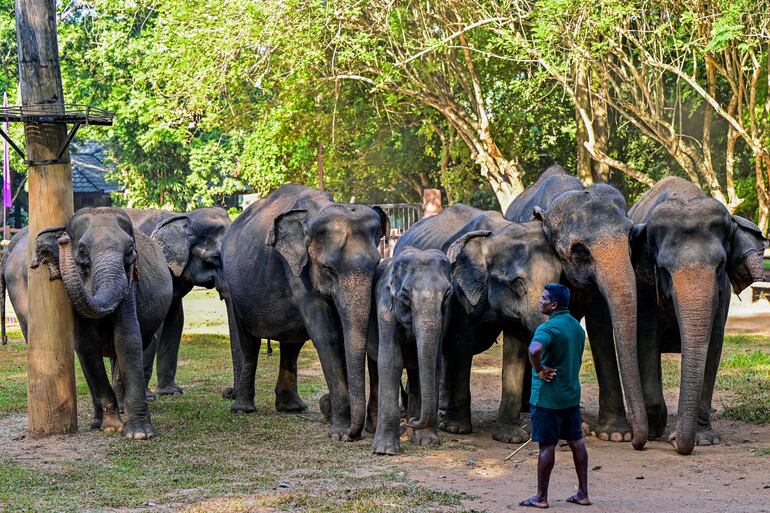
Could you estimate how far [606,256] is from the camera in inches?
363

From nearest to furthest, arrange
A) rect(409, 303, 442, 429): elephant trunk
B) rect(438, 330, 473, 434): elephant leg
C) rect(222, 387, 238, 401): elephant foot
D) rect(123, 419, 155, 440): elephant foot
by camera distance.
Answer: rect(409, 303, 442, 429): elephant trunk < rect(123, 419, 155, 440): elephant foot < rect(438, 330, 473, 434): elephant leg < rect(222, 387, 238, 401): elephant foot

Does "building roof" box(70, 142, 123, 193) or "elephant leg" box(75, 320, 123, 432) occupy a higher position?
"building roof" box(70, 142, 123, 193)

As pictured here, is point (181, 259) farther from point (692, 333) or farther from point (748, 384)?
point (692, 333)

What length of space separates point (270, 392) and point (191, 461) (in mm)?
4115

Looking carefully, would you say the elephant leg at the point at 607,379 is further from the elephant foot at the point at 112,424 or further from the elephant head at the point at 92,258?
the elephant foot at the point at 112,424

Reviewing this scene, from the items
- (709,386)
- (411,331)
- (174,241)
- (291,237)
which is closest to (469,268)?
(411,331)

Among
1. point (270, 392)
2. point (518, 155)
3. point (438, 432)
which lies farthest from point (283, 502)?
point (518, 155)

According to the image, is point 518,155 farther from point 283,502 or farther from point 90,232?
point 283,502

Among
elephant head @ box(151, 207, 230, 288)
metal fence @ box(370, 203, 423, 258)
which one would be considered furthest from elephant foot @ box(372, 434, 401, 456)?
metal fence @ box(370, 203, 423, 258)

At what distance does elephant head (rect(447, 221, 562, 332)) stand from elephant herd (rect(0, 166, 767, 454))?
0.01 m

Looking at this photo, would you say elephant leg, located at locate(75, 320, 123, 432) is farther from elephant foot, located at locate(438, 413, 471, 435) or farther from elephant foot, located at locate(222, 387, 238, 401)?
elephant foot, located at locate(438, 413, 471, 435)

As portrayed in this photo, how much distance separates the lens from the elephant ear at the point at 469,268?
32.8 feet

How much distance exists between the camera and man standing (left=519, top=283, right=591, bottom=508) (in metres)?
7.24

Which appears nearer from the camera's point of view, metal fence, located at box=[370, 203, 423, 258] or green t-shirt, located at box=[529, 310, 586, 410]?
green t-shirt, located at box=[529, 310, 586, 410]
